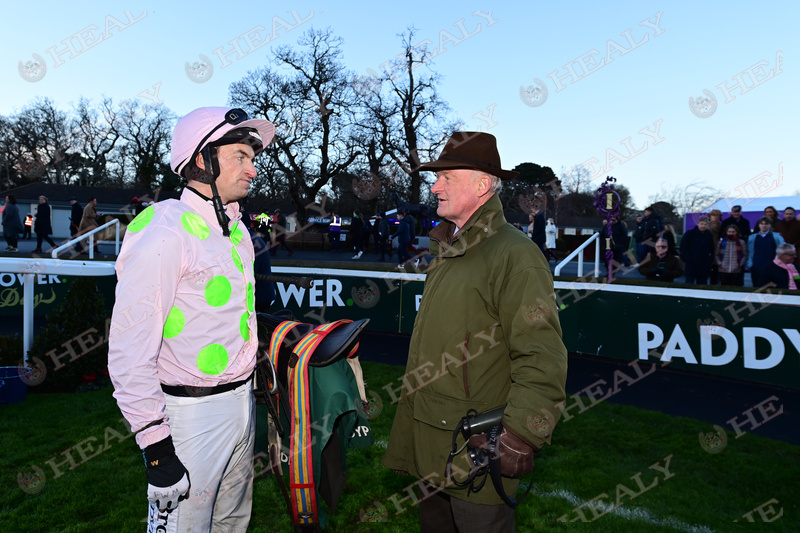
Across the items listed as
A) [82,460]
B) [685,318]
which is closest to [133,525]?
[82,460]

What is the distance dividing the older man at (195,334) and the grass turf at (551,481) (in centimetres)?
182

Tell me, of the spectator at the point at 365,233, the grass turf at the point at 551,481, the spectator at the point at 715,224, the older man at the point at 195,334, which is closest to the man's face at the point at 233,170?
the older man at the point at 195,334

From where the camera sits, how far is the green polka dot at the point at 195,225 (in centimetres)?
205

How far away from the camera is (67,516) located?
3.75 meters

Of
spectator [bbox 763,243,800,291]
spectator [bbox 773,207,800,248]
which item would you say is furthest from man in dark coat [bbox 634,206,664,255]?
spectator [bbox 763,243,800,291]

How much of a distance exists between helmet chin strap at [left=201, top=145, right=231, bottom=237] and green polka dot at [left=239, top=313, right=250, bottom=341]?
1.12 feet

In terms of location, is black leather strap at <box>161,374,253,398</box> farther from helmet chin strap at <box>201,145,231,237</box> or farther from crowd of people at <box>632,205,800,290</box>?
crowd of people at <box>632,205,800,290</box>

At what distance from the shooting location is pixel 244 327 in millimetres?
2215

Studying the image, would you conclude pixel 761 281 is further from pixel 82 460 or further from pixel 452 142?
pixel 82 460

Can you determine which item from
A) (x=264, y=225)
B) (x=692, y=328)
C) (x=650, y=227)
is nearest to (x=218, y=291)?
(x=692, y=328)

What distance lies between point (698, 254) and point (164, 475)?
1105 centimetres

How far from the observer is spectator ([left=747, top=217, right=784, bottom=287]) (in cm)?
942

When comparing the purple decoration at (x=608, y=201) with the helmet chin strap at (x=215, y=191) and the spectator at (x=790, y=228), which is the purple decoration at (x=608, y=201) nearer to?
the spectator at (x=790, y=228)

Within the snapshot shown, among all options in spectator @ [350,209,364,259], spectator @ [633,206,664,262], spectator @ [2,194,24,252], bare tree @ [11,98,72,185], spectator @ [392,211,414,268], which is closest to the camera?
spectator @ [633,206,664,262]
